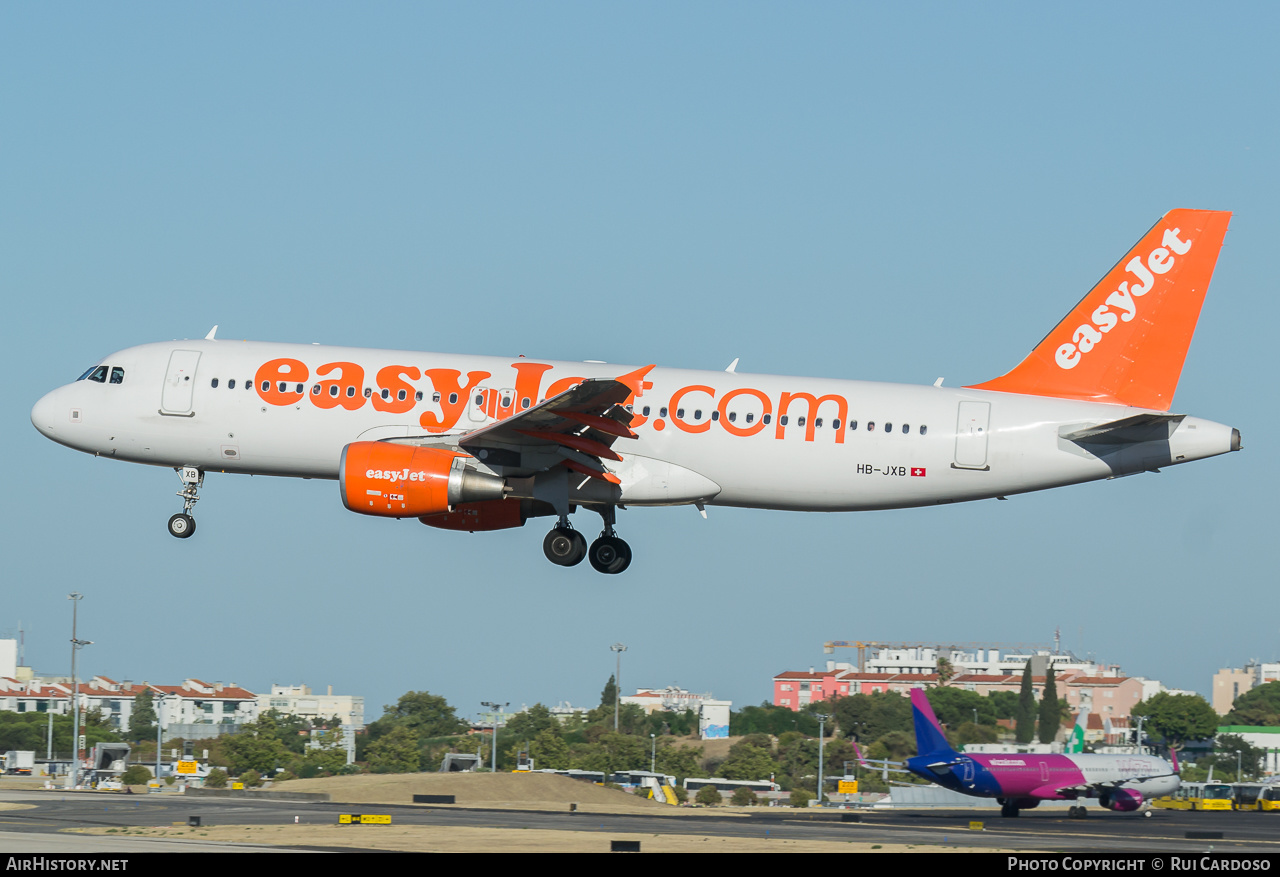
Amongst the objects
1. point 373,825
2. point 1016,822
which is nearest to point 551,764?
point 1016,822

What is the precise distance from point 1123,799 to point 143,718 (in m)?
127

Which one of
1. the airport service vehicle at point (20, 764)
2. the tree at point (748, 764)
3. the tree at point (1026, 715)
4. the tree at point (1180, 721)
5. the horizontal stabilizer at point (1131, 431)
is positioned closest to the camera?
the horizontal stabilizer at point (1131, 431)

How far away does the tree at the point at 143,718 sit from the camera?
15275cm

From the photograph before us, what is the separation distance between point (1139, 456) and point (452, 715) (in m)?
110

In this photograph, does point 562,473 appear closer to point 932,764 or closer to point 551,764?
point 932,764

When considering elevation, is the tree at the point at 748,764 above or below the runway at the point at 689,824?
below

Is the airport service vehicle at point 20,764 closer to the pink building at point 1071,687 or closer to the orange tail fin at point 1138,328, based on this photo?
the orange tail fin at point 1138,328

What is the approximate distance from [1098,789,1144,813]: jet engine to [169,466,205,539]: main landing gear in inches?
1805

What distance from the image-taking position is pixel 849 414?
125 feet

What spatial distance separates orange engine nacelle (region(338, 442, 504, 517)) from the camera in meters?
36.3

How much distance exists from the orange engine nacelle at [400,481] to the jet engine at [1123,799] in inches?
1713

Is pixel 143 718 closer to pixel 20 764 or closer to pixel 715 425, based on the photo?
pixel 20 764

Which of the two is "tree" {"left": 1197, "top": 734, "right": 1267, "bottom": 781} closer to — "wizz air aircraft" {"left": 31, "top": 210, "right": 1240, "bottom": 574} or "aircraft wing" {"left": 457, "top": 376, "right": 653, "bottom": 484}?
"wizz air aircraft" {"left": 31, "top": 210, "right": 1240, "bottom": 574}

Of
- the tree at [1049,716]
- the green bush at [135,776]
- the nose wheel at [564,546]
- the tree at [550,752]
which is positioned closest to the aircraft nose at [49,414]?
the nose wheel at [564,546]
